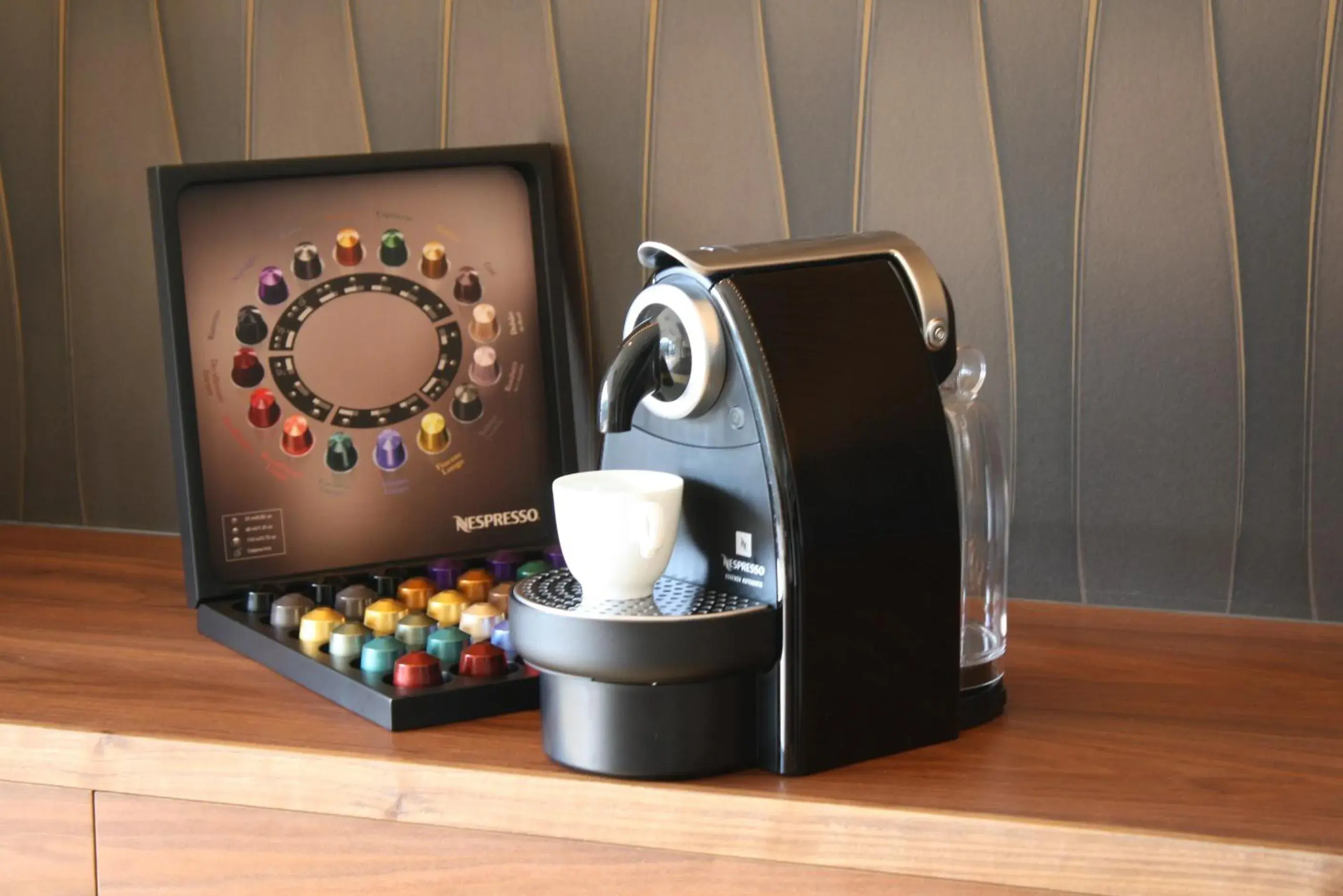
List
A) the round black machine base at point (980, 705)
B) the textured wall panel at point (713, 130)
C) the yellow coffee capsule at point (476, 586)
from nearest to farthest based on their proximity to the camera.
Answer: the round black machine base at point (980, 705), the yellow coffee capsule at point (476, 586), the textured wall panel at point (713, 130)

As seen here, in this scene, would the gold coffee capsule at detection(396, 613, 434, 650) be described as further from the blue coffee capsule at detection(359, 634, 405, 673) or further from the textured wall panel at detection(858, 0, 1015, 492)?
the textured wall panel at detection(858, 0, 1015, 492)

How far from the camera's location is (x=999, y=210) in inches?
47.8

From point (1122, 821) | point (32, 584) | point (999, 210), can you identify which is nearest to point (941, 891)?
point (1122, 821)

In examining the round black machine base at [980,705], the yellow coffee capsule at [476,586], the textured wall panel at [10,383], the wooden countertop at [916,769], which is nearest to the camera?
the wooden countertop at [916,769]

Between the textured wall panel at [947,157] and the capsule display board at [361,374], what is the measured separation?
0.31 m

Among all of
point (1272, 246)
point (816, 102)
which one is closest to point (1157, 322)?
point (1272, 246)

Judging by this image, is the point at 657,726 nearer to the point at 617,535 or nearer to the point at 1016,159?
the point at 617,535

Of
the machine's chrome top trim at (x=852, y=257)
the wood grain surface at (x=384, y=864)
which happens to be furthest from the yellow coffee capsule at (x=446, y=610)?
the machine's chrome top trim at (x=852, y=257)

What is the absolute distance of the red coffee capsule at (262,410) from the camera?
1223 millimetres

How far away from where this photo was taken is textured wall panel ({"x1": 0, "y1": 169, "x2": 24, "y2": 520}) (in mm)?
1508

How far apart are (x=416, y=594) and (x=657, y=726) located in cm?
35

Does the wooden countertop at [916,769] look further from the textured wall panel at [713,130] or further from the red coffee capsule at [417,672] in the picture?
the textured wall panel at [713,130]

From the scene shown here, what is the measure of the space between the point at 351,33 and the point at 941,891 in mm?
973

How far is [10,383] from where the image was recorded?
153 centimetres
